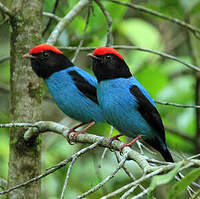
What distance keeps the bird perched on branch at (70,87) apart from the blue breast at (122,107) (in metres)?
0.50

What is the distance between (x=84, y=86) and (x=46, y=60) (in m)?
0.48

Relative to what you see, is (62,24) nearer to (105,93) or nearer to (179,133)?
(105,93)

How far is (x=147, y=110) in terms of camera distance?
13.6ft

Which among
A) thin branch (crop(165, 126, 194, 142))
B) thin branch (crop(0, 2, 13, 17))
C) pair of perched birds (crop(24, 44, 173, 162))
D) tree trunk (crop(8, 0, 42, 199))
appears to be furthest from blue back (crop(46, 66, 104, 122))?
thin branch (crop(165, 126, 194, 142))

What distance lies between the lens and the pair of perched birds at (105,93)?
3.97 metres

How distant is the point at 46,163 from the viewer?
18.7 ft

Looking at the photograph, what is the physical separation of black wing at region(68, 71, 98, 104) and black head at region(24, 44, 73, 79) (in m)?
0.17

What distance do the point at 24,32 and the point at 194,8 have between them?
8.51 feet

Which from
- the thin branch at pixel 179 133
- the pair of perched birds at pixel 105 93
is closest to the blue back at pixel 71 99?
the pair of perched birds at pixel 105 93

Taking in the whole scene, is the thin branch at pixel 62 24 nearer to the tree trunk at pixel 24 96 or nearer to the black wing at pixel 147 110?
the tree trunk at pixel 24 96

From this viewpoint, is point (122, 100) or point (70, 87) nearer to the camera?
point (122, 100)

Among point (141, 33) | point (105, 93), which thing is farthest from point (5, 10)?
point (141, 33)

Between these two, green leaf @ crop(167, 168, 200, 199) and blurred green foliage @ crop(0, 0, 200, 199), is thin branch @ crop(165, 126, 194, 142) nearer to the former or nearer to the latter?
blurred green foliage @ crop(0, 0, 200, 199)

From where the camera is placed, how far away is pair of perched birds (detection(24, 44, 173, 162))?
156 inches
